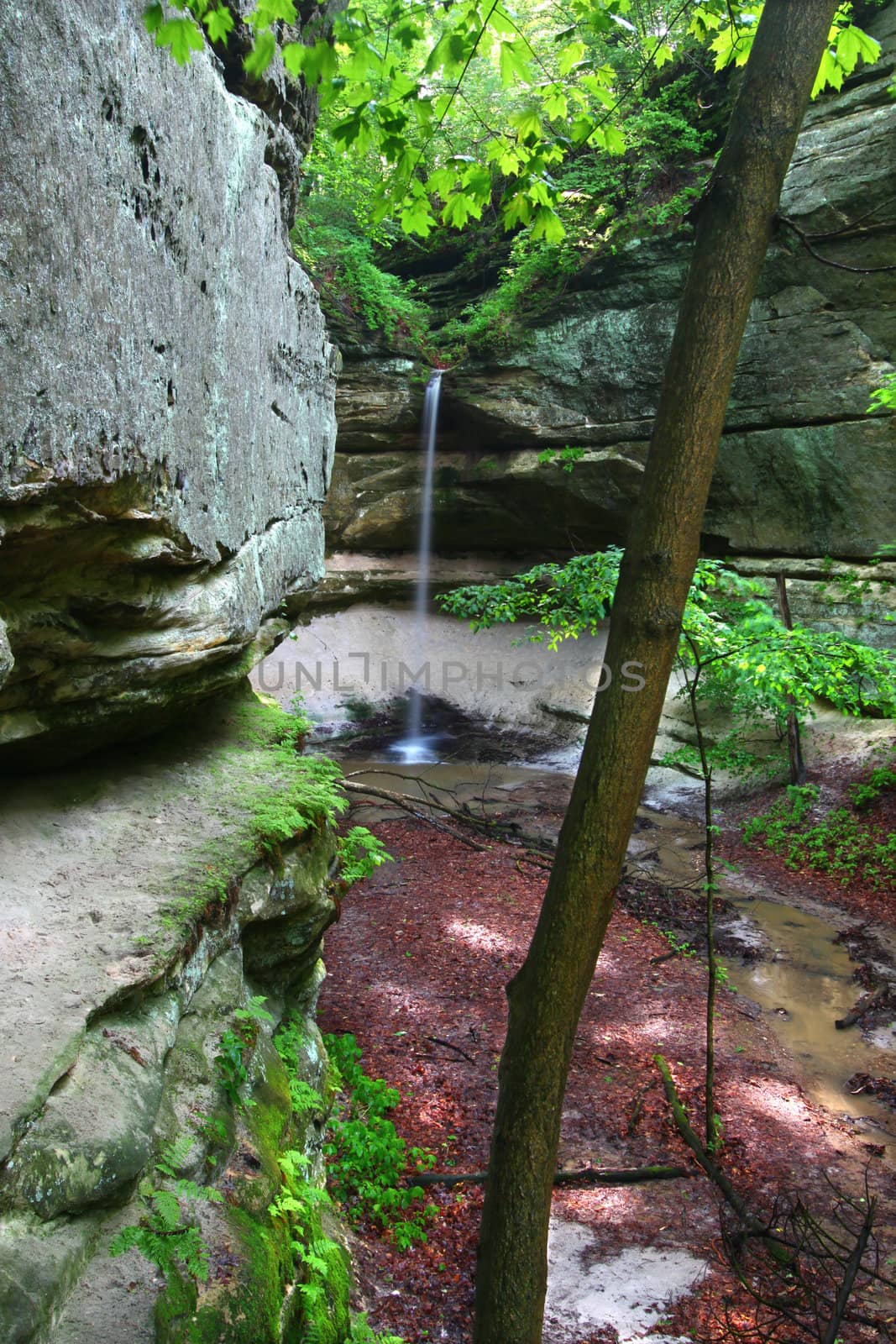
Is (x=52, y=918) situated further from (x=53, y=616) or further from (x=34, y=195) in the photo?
(x=34, y=195)

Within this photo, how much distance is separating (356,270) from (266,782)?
1365cm

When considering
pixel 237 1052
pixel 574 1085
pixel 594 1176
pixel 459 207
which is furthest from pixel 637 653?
pixel 574 1085

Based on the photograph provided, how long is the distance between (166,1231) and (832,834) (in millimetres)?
9495

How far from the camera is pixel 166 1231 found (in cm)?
236

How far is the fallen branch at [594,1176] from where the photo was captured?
4523 mm

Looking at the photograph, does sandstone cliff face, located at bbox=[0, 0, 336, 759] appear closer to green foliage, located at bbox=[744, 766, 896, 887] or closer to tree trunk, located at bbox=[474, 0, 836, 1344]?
tree trunk, located at bbox=[474, 0, 836, 1344]

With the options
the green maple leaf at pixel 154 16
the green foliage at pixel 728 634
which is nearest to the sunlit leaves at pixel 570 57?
the green maple leaf at pixel 154 16

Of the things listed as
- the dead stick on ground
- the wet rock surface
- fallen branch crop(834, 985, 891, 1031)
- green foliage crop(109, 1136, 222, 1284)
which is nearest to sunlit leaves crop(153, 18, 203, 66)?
the wet rock surface

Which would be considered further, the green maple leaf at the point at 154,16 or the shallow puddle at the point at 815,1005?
the shallow puddle at the point at 815,1005

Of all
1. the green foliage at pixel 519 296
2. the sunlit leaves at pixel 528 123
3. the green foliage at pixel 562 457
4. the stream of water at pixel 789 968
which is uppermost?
the green foliage at pixel 519 296

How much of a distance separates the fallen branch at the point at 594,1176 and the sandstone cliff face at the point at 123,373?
3060 millimetres

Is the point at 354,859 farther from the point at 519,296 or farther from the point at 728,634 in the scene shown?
the point at 519,296

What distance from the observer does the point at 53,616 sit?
332 cm

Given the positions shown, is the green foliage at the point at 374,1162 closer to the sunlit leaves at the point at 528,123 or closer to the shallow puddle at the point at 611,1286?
the shallow puddle at the point at 611,1286
